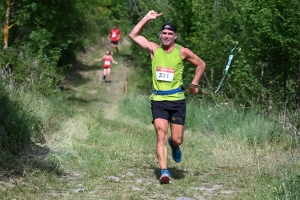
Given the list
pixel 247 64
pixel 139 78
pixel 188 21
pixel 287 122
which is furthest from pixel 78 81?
pixel 287 122

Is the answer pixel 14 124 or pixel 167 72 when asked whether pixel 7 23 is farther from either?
pixel 167 72

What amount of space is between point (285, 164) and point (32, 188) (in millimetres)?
3040

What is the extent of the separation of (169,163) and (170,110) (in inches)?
59.6

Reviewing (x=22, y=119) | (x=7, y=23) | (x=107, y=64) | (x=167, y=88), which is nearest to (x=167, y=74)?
(x=167, y=88)

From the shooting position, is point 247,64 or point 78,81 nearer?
point 247,64

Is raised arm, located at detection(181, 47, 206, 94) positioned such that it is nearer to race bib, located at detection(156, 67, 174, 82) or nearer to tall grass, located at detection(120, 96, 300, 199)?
race bib, located at detection(156, 67, 174, 82)

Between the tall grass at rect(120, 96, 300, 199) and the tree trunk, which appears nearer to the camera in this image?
the tall grass at rect(120, 96, 300, 199)

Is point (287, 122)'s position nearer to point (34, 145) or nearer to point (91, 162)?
point (91, 162)

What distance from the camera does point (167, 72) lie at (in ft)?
21.4

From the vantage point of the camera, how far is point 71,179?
21.2 feet

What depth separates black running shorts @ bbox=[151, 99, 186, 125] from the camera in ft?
21.5

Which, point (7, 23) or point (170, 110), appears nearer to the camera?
point (170, 110)

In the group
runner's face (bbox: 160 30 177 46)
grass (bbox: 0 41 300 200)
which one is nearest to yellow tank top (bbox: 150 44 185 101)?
runner's face (bbox: 160 30 177 46)

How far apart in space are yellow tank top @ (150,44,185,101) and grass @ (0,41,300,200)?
1057 millimetres
